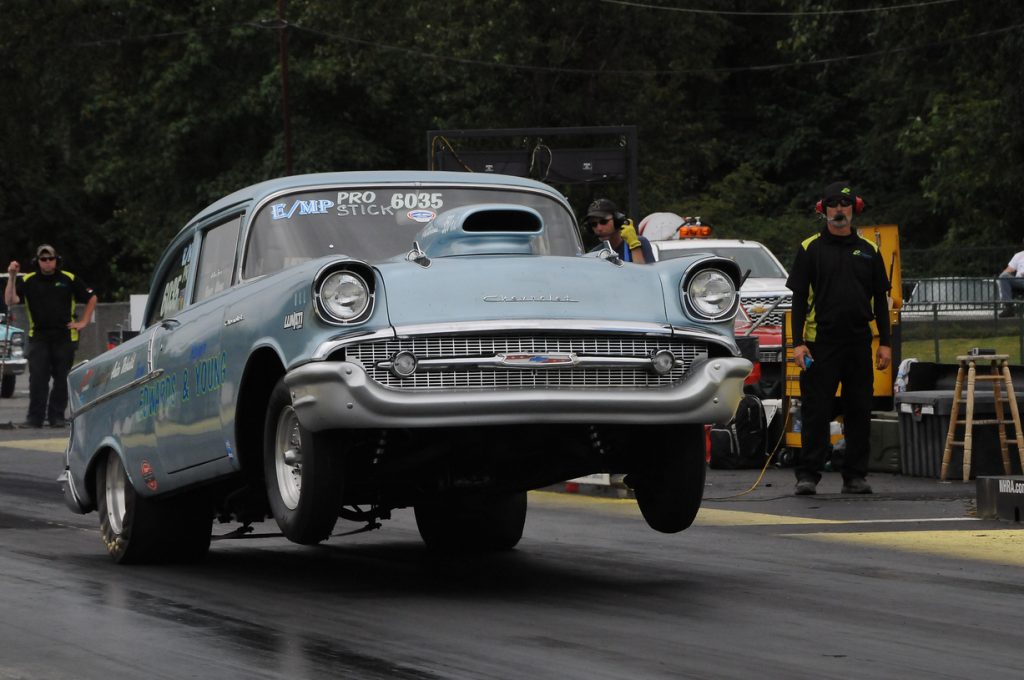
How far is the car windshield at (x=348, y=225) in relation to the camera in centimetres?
839

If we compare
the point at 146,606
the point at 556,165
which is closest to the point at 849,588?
the point at 146,606

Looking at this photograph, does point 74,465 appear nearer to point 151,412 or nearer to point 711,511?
point 151,412

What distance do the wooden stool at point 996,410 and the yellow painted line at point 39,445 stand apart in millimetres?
9243

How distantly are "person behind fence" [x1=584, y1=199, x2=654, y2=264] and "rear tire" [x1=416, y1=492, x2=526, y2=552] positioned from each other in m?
2.16

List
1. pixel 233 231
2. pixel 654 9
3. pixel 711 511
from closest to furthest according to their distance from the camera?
pixel 233 231 → pixel 711 511 → pixel 654 9

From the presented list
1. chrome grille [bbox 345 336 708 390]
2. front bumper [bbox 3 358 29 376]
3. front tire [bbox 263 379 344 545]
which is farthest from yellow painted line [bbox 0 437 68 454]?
chrome grille [bbox 345 336 708 390]

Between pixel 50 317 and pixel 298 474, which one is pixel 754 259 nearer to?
pixel 50 317

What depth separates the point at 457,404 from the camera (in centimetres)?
711

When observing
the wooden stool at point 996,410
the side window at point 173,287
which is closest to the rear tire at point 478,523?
the side window at point 173,287

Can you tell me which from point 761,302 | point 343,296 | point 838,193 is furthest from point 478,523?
point 761,302

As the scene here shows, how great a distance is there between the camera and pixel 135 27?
185 ft

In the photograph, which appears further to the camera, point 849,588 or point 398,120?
point 398,120

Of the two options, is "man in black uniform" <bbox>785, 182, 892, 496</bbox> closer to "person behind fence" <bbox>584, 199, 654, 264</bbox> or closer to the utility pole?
"person behind fence" <bbox>584, 199, 654, 264</bbox>

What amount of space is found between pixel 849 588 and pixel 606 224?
400 centimetres
